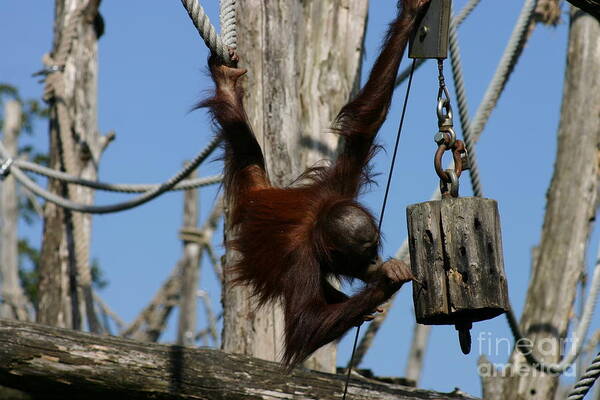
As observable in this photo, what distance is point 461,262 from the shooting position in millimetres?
3162

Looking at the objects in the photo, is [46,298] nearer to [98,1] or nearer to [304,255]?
[98,1]

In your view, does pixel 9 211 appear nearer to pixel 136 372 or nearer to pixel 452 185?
pixel 136 372

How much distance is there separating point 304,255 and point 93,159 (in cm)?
394

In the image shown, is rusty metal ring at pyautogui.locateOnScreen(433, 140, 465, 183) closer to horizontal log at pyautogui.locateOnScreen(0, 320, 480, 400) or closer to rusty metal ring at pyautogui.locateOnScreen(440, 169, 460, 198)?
rusty metal ring at pyautogui.locateOnScreen(440, 169, 460, 198)

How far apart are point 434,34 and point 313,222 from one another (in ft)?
3.88

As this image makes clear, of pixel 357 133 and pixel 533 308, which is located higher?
pixel 357 133

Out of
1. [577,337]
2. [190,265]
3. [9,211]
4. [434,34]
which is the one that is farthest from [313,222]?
[9,211]

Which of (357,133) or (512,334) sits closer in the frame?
(357,133)

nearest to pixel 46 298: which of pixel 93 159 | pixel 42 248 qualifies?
pixel 42 248

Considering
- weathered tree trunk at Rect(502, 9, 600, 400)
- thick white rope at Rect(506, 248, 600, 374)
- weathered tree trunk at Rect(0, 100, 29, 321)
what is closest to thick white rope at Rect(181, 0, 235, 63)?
thick white rope at Rect(506, 248, 600, 374)

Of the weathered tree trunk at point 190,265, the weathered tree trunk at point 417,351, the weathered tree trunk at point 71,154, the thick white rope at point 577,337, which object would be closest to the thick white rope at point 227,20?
the thick white rope at point 577,337

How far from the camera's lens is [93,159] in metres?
7.73

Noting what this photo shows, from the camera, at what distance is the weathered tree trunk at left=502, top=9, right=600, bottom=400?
628 cm

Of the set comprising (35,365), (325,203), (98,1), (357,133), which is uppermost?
(98,1)
